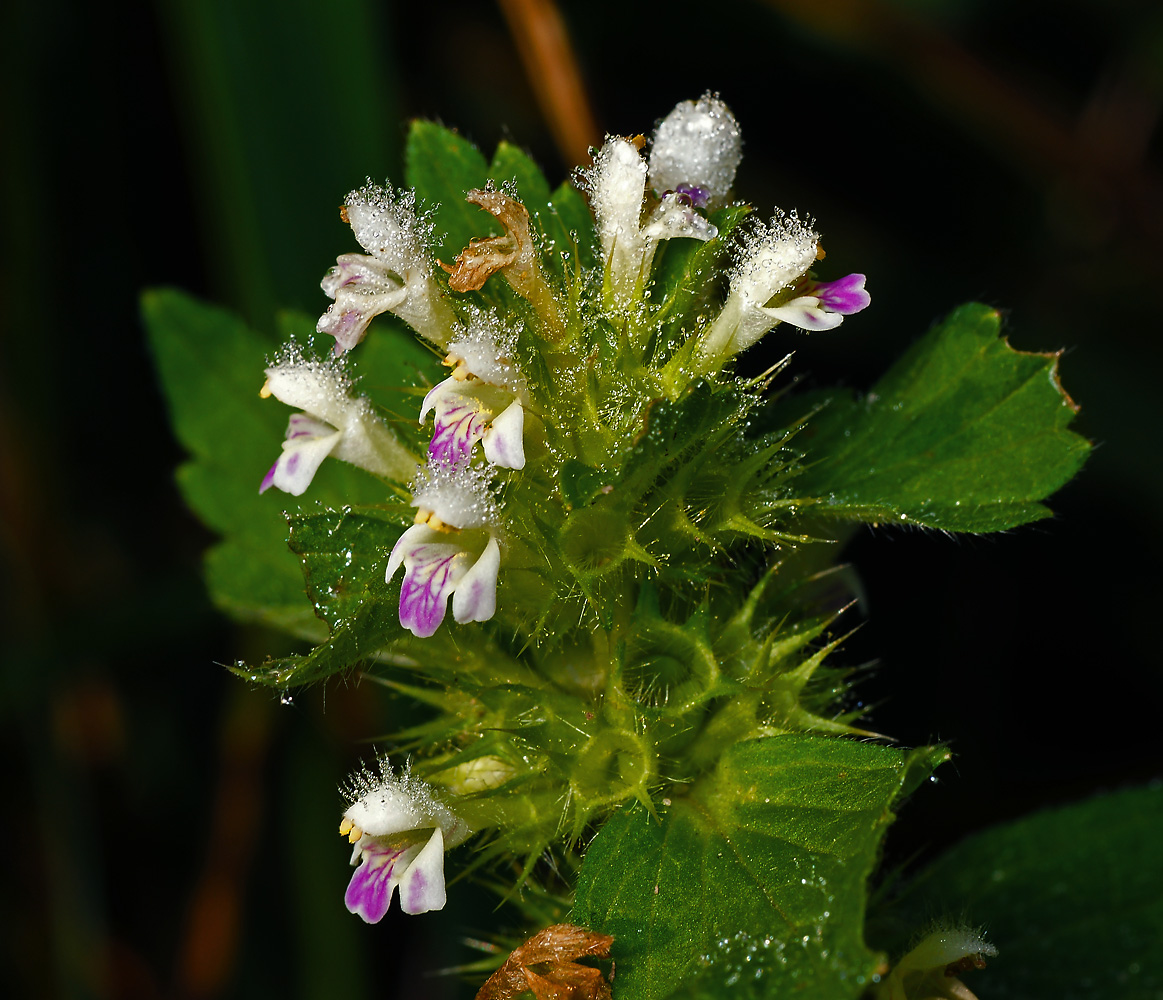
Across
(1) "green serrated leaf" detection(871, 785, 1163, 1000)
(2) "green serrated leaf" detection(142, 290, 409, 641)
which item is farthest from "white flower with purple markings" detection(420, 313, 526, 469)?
(1) "green serrated leaf" detection(871, 785, 1163, 1000)

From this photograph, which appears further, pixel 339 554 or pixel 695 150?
pixel 695 150

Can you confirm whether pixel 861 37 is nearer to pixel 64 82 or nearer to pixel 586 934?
pixel 64 82

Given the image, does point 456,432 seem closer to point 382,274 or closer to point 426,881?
point 382,274

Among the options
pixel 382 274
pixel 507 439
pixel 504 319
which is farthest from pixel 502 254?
pixel 507 439

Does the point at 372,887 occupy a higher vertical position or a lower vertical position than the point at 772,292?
lower

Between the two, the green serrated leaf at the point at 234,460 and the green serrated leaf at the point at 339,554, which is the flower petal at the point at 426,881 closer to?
the green serrated leaf at the point at 339,554
